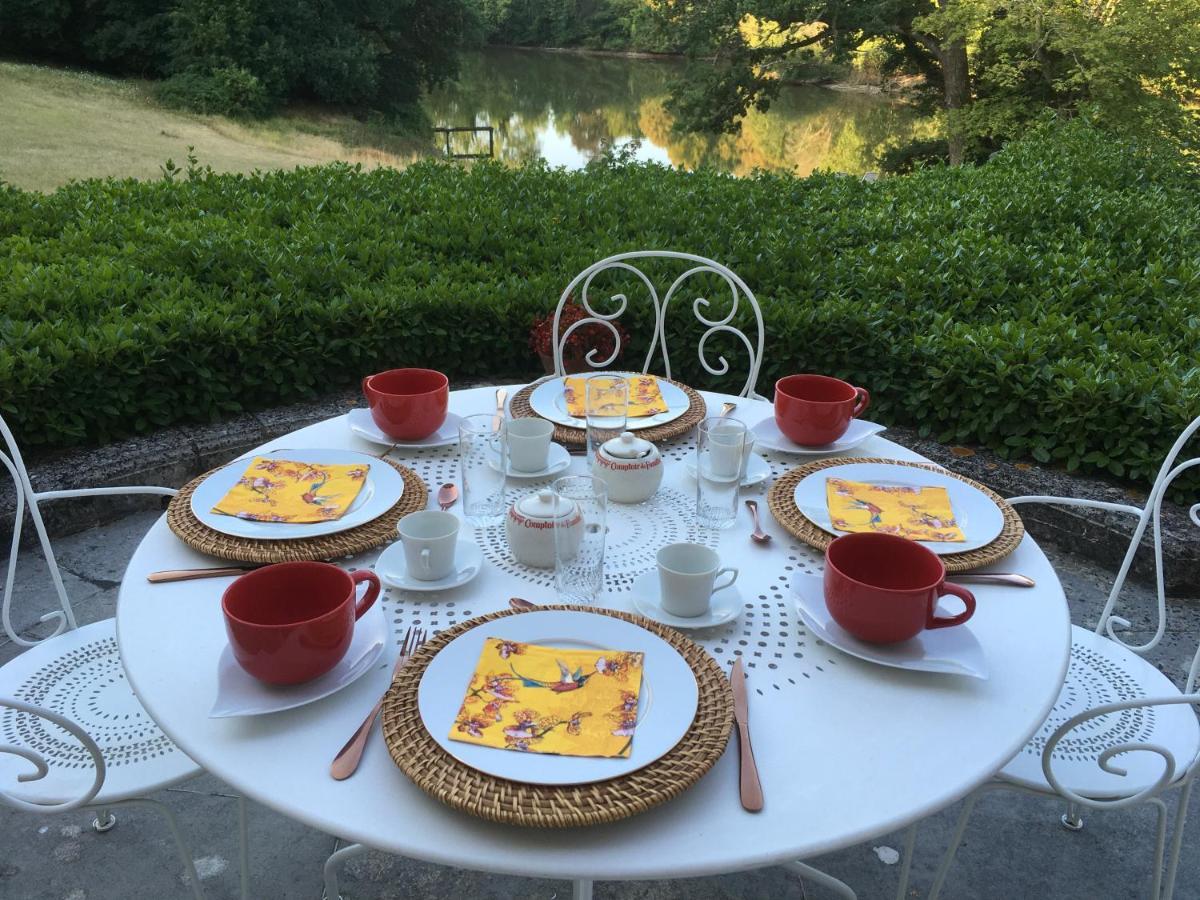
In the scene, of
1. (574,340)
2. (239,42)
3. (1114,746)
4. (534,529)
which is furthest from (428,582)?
(239,42)

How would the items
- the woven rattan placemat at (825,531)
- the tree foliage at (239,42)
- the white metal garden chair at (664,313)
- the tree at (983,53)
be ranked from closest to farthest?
1. the woven rattan placemat at (825,531)
2. the white metal garden chair at (664,313)
3. the tree at (983,53)
4. the tree foliage at (239,42)

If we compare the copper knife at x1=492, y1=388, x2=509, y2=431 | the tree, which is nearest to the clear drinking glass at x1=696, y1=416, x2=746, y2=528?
the copper knife at x1=492, y1=388, x2=509, y2=431

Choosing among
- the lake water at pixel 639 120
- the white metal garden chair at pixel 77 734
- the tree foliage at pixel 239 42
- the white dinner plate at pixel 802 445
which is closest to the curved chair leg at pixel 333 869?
the white metal garden chair at pixel 77 734

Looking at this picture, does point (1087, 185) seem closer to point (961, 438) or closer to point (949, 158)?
point (961, 438)

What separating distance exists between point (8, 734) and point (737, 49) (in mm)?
14987

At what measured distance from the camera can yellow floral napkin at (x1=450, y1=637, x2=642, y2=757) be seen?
95 cm

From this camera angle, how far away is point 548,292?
11.7 ft

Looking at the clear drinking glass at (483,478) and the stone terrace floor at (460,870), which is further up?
the clear drinking glass at (483,478)

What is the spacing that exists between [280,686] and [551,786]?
0.35m

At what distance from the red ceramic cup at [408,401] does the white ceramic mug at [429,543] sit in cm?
41

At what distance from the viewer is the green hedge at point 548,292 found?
294 centimetres

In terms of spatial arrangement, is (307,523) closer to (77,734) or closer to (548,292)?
(77,734)

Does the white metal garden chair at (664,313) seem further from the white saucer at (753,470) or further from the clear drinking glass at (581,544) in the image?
the clear drinking glass at (581,544)

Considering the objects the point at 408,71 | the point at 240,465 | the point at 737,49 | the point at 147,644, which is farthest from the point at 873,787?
the point at 408,71
